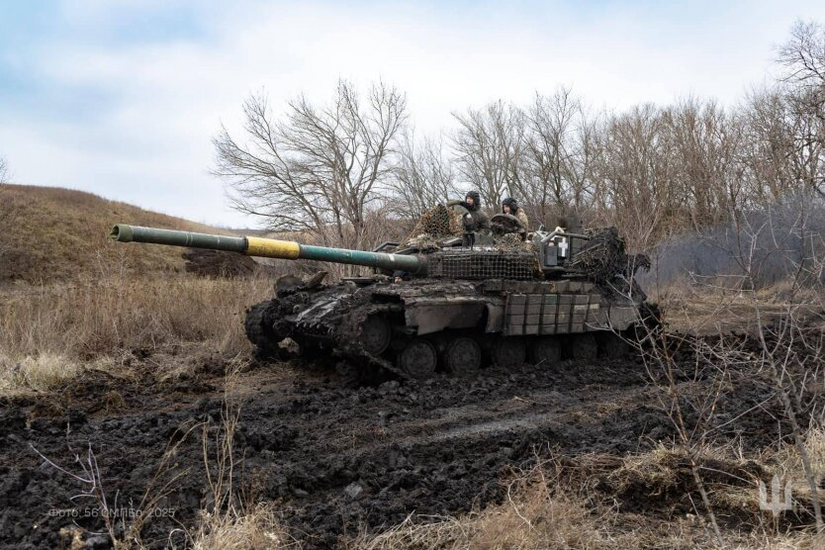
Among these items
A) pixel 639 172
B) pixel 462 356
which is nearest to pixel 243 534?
pixel 462 356

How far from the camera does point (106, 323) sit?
37.7 ft

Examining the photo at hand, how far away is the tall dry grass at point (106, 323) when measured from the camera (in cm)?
957

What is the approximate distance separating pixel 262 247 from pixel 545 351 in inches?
181

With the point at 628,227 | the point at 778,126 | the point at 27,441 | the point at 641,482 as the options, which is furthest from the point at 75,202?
the point at 641,482

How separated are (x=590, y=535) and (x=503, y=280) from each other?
6340 millimetres

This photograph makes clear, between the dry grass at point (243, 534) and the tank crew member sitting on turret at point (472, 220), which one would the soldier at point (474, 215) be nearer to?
the tank crew member sitting on turret at point (472, 220)

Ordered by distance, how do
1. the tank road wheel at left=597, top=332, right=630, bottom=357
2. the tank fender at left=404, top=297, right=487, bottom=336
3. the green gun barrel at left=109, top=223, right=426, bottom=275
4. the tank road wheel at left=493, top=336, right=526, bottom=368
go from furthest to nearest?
the tank road wheel at left=597, top=332, right=630, bottom=357 < the tank road wheel at left=493, top=336, right=526, bottom=368 < the tank fender at left=404, top=297, right=487, bottom=336 < the green gun barrel at left=109, top=223, right=426, bottom=275

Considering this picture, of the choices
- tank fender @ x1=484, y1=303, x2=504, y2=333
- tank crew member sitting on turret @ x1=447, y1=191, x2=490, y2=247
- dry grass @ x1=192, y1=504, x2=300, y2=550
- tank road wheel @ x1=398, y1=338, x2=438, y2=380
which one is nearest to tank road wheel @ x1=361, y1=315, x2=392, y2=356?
tank road wheel @ x1=398, y1=338, x2=438, y2=380

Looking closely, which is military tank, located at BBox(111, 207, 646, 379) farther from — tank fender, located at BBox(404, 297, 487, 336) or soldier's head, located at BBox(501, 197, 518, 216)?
soldier's head, located at BBox(501, 197, 518, 216)

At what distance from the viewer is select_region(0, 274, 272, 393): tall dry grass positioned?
9570mm

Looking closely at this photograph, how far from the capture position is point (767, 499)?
13.9ft

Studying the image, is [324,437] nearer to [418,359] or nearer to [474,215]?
[418,359]

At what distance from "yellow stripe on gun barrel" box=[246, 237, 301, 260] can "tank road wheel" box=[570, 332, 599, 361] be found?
4.75 metres

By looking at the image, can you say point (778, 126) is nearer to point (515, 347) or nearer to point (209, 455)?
point (515, 347)
